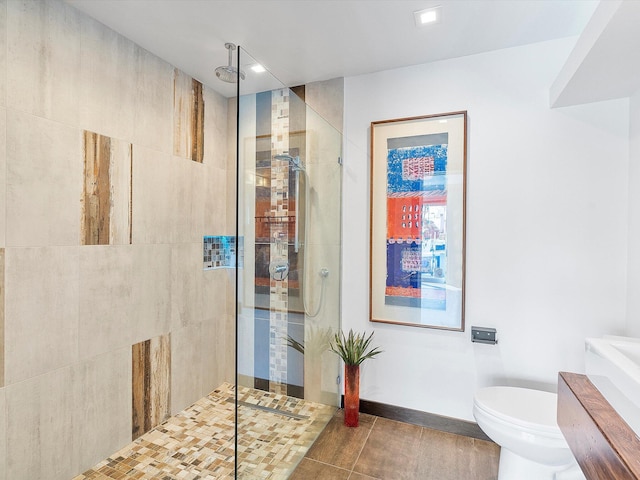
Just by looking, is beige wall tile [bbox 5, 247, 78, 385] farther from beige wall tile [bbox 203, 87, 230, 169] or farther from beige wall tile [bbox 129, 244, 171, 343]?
beige wall tile [bbox 203, 87, 230, 169]

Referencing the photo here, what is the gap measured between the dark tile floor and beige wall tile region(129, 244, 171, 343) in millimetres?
1248

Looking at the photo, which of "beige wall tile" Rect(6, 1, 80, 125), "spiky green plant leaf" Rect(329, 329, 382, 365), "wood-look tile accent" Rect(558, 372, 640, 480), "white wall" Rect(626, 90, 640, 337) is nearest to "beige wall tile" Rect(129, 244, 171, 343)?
"beige wall tile" Rect(6, 1, 80, 125)

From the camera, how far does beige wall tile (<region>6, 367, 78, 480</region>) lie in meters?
1.49

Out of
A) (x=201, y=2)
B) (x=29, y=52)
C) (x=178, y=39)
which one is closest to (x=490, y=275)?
(x=201, y=2)

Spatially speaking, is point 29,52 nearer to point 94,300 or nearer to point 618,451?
point 94,300

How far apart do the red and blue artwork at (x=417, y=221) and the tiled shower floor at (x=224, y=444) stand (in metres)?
0.97

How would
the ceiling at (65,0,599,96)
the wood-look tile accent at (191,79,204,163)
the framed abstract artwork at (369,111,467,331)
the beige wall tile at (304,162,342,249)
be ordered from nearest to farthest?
the ceiling at (65,0,599,96)
the beige wall tile at (304,162,342,249)
the framed abstract artwork at (369,111,467,331)
the wood-look tile accent at (191,79,204,163)

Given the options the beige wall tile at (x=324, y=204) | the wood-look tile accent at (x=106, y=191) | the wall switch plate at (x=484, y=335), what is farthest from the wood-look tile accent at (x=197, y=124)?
the wall switch plate at (x=484, y=335)

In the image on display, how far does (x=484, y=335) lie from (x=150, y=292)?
213 centimetres

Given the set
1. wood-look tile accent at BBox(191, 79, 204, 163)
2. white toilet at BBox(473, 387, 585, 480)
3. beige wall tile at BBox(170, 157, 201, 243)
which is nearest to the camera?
white toilet at BBox(473, 387, 585, 480)

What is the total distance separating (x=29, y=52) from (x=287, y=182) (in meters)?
1.32

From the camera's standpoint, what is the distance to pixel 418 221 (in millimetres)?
2203

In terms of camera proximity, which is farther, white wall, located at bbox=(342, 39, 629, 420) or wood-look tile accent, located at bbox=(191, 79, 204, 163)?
wood-look tile accent, located at bbox=(191, 79, 204, 163)

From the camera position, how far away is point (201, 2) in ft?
5.41
